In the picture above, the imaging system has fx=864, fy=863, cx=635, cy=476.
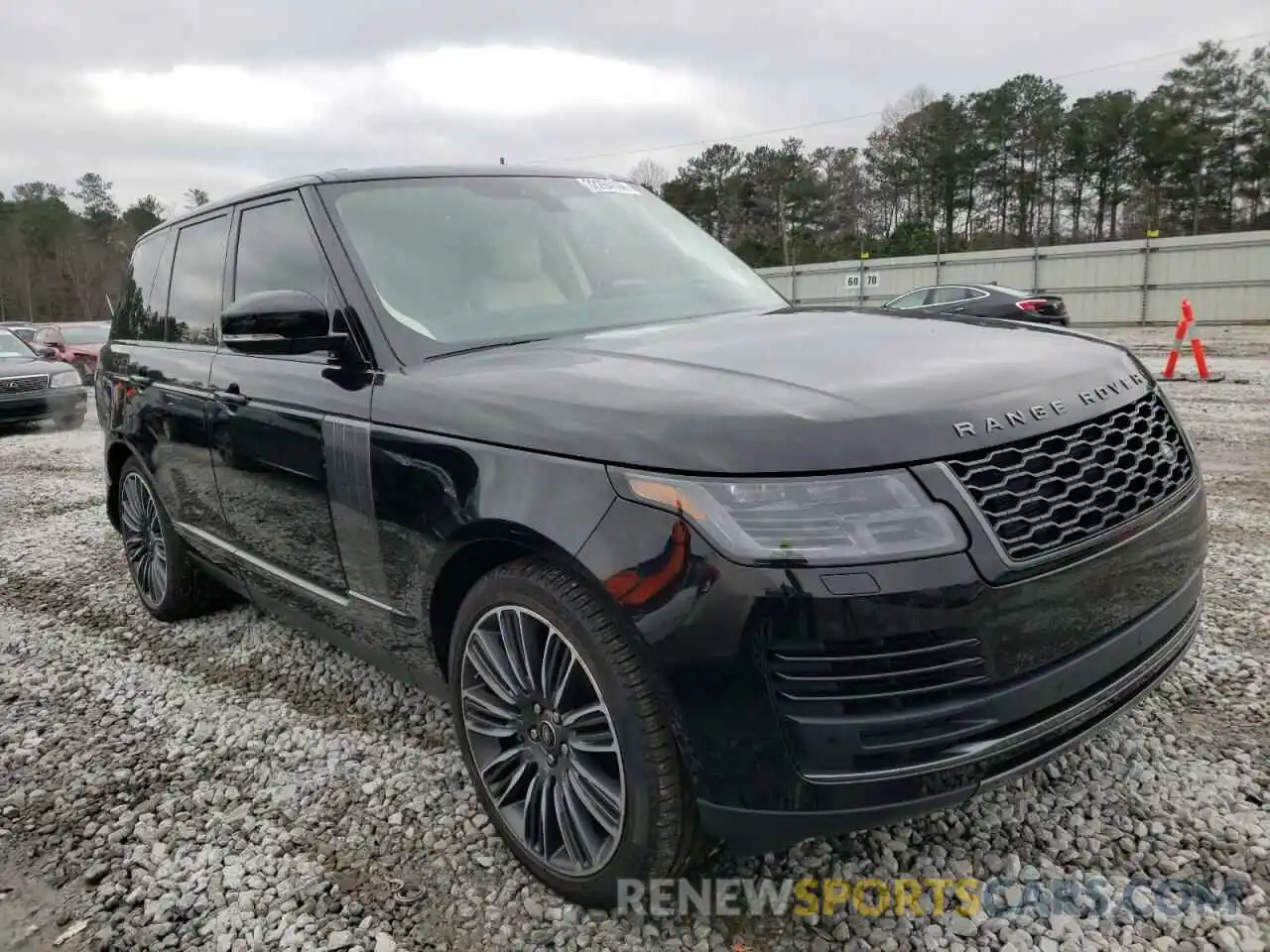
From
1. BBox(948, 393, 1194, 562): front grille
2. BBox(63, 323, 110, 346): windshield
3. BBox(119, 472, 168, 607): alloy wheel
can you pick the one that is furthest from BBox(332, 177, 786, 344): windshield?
BBox(63, 323, 110, 346): windshield

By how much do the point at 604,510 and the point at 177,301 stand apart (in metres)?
2.95

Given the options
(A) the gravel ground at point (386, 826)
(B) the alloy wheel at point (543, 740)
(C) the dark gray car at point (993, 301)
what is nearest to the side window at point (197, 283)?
(A) the gravel ground at point (386, 826)

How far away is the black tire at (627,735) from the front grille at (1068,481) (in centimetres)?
75

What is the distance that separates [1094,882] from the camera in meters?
2.04

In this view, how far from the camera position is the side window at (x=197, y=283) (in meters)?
3.43

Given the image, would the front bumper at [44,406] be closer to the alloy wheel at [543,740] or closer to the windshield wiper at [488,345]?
the windshield wiper at [488,345]

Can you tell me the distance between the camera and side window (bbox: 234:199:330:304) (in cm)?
273

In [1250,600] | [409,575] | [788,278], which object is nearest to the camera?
[409,575]

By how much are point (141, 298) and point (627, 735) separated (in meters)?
3.75

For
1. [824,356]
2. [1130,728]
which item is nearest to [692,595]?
[824,356]

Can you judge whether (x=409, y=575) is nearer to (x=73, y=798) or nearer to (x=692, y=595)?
(x=692, y=595)

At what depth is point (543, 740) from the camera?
2.07 m

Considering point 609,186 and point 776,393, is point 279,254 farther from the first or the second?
point 776,393

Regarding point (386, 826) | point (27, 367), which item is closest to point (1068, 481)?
point (386, 826)
